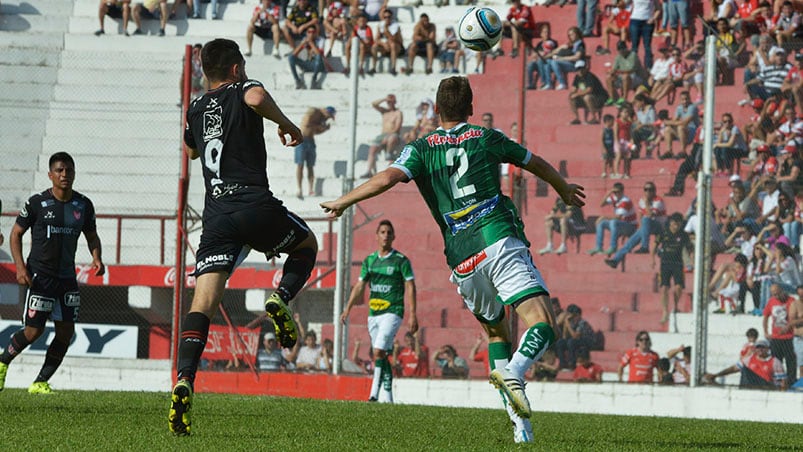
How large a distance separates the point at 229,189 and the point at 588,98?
11.5 metres

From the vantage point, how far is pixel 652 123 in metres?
18.4

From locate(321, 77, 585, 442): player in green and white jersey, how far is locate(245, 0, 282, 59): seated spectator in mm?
20628

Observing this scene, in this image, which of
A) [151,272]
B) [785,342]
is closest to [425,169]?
[785,342]

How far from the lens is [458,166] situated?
8.17 meters

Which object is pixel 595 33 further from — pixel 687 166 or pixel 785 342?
pixel 785 342

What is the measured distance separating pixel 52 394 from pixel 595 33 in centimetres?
1345

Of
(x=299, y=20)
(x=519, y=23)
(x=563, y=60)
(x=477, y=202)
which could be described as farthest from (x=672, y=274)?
(x=299, y=20)

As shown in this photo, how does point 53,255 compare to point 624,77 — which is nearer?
point 53,255

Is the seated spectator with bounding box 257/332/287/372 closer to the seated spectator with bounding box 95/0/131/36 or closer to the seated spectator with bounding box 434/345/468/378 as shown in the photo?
the seated spectator with bounding box 434/345/468/378

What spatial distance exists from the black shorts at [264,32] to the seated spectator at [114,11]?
3.29 metres

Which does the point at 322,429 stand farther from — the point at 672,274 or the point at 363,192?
the point at 672,274

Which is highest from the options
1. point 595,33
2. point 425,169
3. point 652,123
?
point 595,33

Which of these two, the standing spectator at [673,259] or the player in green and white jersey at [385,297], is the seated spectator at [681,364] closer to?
the standing spectator at [673,259]

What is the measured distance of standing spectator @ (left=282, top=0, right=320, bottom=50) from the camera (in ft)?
91.8
